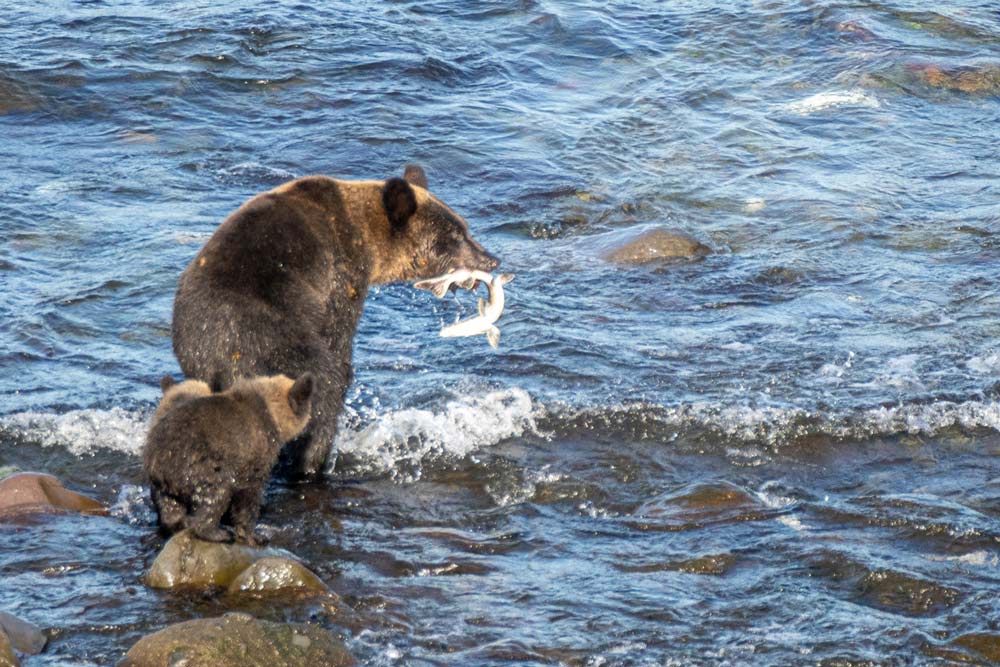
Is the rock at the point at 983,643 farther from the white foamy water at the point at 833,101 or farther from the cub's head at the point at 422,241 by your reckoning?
the white foamy water at the point at 833,101

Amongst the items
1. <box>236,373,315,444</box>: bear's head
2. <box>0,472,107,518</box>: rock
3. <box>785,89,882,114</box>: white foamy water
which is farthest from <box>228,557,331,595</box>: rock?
<box>785,89,882,114</box>: white foamy water

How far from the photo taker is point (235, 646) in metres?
6.28

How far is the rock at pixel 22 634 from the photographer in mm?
6402

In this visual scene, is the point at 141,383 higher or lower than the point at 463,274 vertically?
lower

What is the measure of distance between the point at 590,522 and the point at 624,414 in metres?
1.53

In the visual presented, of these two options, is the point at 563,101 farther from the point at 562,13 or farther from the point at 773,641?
the point at 773,641

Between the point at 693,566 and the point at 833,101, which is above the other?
the point at 833,101

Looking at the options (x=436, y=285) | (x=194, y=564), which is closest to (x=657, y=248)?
(x=436, y=285)

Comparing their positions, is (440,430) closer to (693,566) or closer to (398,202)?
(398,202)

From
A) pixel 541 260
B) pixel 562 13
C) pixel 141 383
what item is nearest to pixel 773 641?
pixel 141 383

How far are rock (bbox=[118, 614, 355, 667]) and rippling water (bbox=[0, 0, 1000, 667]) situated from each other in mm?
241

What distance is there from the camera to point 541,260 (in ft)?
41.7

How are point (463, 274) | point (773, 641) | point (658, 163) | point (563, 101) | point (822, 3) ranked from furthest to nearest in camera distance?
point (822, 3), point (563, 101), point (658, 163), point (463, 274), point (773, 641)

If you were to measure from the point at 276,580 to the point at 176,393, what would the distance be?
117 centimetres
